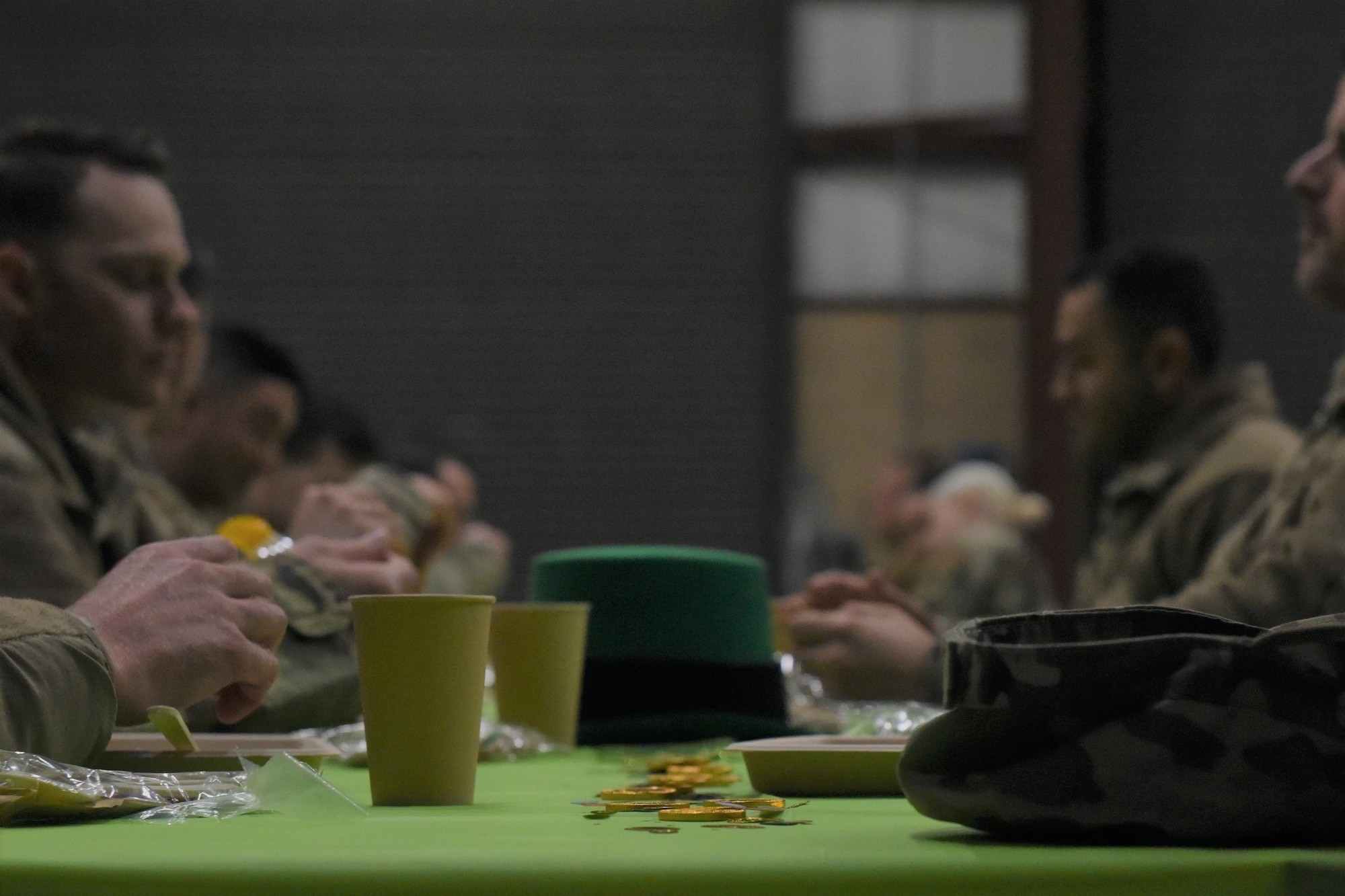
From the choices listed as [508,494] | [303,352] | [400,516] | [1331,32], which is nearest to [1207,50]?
[1331,32]

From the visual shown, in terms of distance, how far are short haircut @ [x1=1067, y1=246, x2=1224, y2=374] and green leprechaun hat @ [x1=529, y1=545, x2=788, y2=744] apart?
2.36 m

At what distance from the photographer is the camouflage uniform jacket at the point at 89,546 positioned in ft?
5.27

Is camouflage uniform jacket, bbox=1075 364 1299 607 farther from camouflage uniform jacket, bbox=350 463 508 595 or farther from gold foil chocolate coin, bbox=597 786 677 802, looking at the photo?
gold foil chocolate coin, bbox=597 786 677 802

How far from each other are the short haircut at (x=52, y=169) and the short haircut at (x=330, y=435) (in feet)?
8.34

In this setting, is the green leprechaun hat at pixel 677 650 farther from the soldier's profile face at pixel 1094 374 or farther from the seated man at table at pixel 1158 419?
the soldier's profile face at pixel 1094 374

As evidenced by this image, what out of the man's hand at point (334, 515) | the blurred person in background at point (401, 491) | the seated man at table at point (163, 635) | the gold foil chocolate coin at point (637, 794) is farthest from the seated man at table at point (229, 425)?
the gold foil chocolate coin at point (637, 794)

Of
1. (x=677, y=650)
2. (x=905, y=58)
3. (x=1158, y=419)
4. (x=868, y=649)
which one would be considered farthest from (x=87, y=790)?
(x=905, y=58)

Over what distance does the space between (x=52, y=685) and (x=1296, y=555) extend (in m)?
1.74

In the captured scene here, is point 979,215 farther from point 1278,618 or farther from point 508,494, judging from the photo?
point 1278,618

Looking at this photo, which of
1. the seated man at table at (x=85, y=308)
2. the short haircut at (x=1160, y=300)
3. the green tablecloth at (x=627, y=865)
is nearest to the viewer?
the green tablecloth at (x=627, y=865)

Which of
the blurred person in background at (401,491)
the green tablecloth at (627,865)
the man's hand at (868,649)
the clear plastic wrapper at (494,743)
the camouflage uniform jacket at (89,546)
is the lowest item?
the blurred person in background at (401,491)

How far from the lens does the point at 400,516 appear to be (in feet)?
9.77

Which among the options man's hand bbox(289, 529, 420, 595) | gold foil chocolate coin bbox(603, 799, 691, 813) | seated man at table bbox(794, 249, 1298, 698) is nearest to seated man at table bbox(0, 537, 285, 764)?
gold foil chocolate coin bbox(603, 799, 691, 813)

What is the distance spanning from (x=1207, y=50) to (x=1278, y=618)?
217 inches
